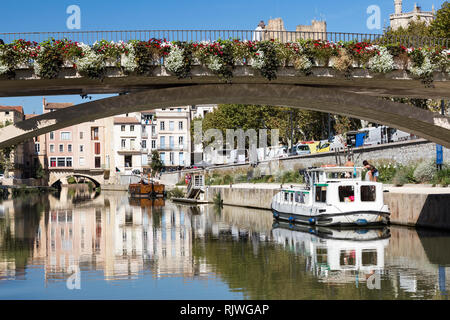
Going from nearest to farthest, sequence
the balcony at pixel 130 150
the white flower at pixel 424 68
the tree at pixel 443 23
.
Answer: the white flower at pixel 424 68 < the tree at pixel 443 23 < the balcony at pixel 130 150

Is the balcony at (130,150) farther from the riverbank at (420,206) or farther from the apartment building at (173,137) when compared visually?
the riverbank at (420,206)

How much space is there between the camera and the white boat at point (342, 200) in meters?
27.7

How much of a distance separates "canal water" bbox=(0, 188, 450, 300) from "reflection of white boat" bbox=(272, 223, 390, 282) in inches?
1.2

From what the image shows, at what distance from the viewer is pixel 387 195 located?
28.0m

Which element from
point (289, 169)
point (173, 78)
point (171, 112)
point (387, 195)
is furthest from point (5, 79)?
point (171, 112)

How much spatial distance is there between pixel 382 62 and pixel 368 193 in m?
8.20

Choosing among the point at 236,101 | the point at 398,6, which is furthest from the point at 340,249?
the point at 398,6

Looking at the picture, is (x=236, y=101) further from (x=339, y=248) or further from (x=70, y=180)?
(x=70, y=180)

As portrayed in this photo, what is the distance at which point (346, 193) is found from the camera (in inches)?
1125

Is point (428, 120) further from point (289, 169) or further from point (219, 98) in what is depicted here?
point (289, 169)

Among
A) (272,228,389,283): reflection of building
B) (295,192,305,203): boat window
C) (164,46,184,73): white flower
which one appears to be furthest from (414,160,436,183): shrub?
(164,46,184,73): white flower

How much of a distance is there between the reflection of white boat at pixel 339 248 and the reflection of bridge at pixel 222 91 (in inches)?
164

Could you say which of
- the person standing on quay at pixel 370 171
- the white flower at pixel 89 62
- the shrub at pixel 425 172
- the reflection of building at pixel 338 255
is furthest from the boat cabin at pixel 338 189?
the white flower at pixel 89 62

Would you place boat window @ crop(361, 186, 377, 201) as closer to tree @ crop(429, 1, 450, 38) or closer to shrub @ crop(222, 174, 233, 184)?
tree @ crop(429, 1, 450, 38)
